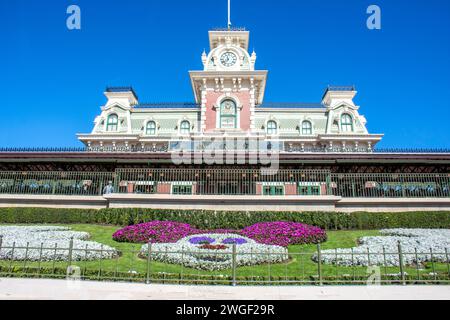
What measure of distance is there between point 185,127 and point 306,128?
13.5 metres

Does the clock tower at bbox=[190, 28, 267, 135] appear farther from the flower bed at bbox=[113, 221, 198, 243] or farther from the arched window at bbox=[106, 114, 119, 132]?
the flower bed at bbox=[113, 221, 198, 243]

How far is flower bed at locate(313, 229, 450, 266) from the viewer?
418 inches

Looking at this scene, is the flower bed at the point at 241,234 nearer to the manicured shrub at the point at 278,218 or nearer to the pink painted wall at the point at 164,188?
the manicured shrub at the point at 278,218

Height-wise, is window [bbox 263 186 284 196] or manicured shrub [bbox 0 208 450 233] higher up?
window [bbox 263 186 284 196]

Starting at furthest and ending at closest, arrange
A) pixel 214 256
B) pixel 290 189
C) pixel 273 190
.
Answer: pixel 273 190, pixel 290 189, pixel 214 256

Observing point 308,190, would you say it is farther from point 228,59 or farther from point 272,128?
point 228,59

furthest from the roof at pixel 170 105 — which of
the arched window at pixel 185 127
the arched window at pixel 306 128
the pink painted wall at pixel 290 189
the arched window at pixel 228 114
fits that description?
the pink painted wall at pixel 290 189

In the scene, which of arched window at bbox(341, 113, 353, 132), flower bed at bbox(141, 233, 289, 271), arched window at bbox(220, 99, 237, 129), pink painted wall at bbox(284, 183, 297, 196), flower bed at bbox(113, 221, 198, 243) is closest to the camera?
flower bed at bbox(141, 233, 289, 271)

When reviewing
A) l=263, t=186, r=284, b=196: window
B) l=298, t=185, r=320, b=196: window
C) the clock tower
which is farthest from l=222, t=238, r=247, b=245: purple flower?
the clock tower

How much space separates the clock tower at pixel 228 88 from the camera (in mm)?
32375

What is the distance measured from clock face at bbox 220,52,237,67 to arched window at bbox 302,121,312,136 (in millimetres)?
10296

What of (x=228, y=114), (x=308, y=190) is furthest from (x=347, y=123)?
(x=308, y=190)

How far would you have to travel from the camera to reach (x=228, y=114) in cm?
3266
